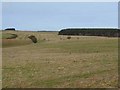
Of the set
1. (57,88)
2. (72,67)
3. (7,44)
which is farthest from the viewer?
(7,44)

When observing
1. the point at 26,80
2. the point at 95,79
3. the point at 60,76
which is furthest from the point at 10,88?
the point at 95,79

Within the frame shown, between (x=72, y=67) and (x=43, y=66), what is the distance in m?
2.28

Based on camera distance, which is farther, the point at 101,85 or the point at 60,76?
the point at 60,76

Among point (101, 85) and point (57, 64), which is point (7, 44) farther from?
point (101, 85)

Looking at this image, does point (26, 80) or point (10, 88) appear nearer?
point (10, 88)

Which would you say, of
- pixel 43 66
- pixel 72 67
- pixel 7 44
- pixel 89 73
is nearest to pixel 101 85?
pixel 89 73

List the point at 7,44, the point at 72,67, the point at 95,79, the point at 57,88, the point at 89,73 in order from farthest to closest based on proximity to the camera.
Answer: the point at 7,44
the point at 72,67
the point at 89,73
the point at 95,79
the point at 57,88

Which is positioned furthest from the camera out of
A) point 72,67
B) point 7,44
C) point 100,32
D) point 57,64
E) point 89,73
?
point 100,32

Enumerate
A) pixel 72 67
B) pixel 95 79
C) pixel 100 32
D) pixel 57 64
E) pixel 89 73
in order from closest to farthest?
pixel 95 79 < pixel 89 73 < pixel 72 67 < pixel 57 64 < pixel 100 32

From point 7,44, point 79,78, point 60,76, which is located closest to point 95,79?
point 79,78

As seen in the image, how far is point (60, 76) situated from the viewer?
19828mm

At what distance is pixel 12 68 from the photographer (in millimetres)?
24016

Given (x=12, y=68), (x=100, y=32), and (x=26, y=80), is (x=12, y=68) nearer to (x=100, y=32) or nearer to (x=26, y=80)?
(x=26, y=80)

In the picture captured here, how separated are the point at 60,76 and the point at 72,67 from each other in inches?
142
